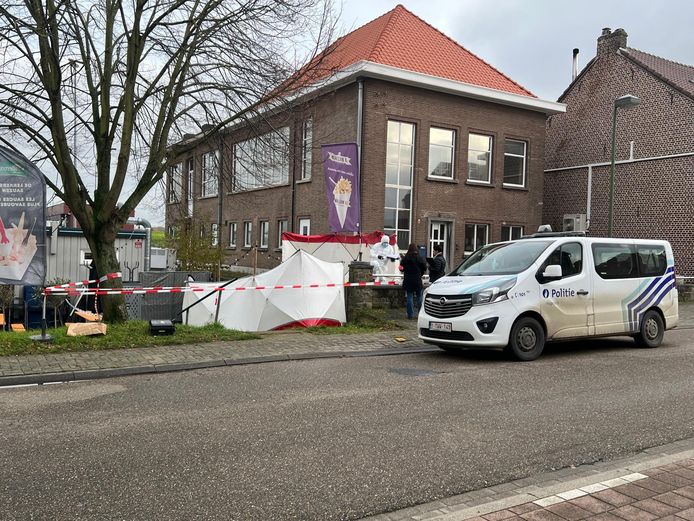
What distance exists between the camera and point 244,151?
1310 centimetres

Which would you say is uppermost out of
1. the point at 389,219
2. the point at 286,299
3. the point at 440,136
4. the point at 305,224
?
the point at 440,136

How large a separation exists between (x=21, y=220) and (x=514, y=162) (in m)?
19.6

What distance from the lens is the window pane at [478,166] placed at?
23.9 metres

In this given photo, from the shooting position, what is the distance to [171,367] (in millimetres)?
8383

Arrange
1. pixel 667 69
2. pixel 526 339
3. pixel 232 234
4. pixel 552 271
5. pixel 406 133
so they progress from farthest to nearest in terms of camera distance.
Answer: pixel 232 234 → pixel 667 69 → pixel 406 133 → pixel 552 271 → pixel 526 339

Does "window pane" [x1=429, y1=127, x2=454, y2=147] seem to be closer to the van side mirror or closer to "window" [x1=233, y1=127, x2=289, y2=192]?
"window" [x1=233, y1=127, x2=289, y2=192]

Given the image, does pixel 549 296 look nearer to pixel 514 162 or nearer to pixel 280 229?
pixel 514 162

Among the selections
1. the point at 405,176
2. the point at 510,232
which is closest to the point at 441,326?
the point at 405,176

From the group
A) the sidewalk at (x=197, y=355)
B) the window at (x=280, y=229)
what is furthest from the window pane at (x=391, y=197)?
the sidewalk at (x=197, y=355)

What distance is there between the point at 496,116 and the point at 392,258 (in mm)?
9211

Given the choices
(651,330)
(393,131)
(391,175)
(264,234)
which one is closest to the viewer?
(651,330)

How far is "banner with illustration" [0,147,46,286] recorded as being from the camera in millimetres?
9914

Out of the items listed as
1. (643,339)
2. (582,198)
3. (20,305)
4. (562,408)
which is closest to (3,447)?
(562,408)

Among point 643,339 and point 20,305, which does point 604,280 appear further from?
point 20,305
